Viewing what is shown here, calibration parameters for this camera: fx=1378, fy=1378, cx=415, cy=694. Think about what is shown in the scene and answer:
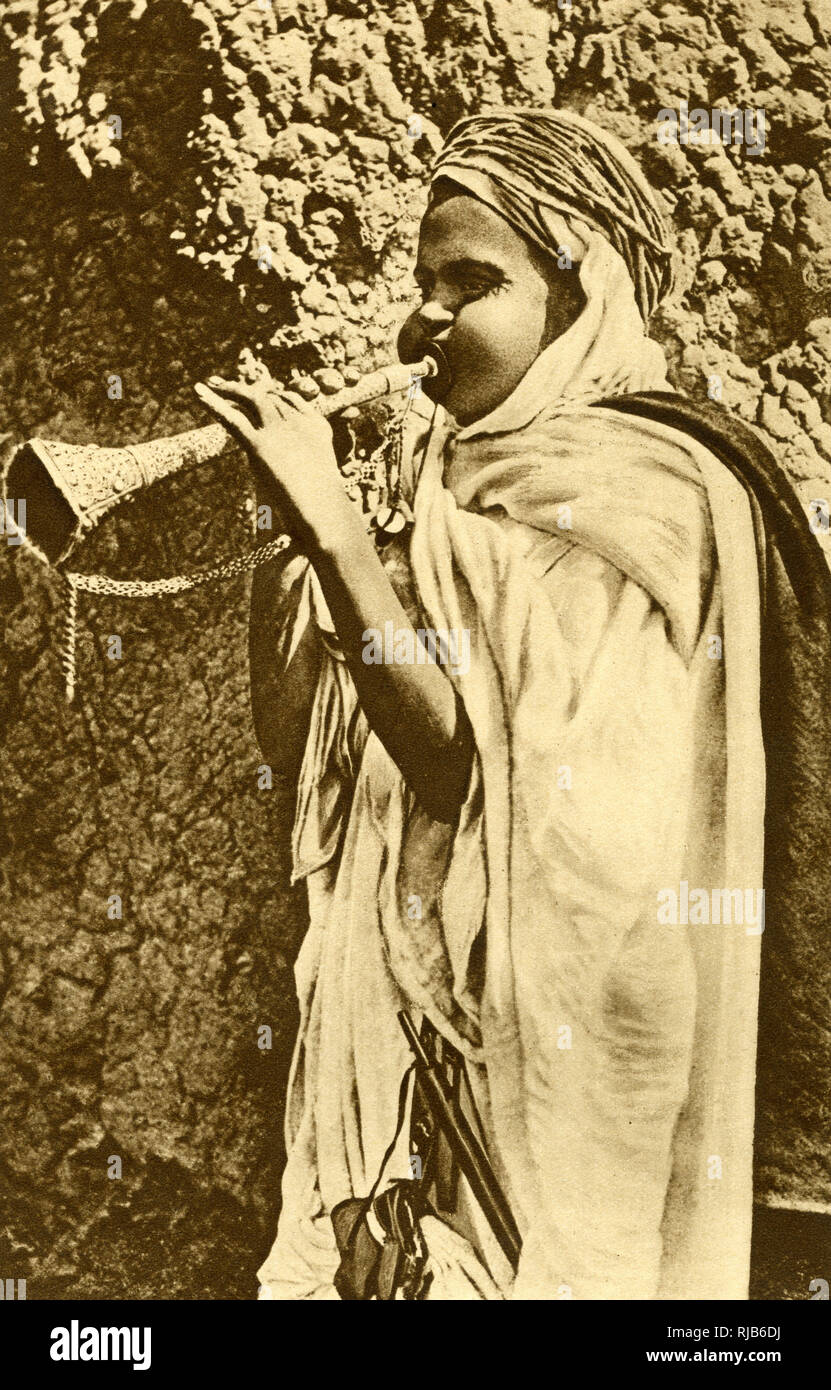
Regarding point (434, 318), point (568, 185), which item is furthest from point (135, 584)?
point (568, 185)

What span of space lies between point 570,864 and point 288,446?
3.78 ft

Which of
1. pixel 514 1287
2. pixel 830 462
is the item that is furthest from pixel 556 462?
pixel 514 1287

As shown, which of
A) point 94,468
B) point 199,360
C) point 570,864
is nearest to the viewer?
point 570,864

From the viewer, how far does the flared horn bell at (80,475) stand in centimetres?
323

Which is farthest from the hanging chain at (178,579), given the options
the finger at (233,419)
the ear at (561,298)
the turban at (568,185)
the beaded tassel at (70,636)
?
the turban at (568,185)

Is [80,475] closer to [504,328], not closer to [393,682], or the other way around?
[393,682]

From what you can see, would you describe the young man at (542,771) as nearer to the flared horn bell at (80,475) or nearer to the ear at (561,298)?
the ear at (561,298)

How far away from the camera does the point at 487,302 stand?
329 cm

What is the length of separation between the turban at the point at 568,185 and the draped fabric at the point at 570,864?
59 mm

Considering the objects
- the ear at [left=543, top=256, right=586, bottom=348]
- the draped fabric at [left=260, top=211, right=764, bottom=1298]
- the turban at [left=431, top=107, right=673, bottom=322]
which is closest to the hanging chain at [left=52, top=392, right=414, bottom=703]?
the draped fabric at [left=260, top=211, right=764, bottom=1298]

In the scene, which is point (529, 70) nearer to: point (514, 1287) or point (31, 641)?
point (31, 641)

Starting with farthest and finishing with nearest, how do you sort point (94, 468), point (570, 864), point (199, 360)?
point (199, 360) < point (94, 468) < point (570, 864)

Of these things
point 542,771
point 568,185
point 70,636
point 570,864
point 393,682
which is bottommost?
point 570,864

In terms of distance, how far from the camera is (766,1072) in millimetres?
3133
